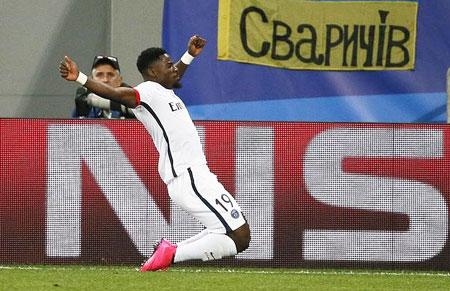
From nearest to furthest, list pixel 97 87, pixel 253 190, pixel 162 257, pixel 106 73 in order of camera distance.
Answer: pixel 97 87 → pixel 162 257 → pixel 253 190 → pixel 106 73

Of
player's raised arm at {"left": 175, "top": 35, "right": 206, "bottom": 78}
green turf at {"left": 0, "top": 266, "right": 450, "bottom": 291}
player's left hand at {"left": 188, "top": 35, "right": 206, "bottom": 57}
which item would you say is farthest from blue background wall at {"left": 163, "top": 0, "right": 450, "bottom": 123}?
player's left hand at {"left": 188, "top": 35, "right": 206, "bottom": 57}

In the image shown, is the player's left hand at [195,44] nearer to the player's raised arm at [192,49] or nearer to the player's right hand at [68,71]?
the player's raised arm at [192,49]

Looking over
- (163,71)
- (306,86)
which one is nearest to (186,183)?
(163,71)

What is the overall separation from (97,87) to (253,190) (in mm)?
2664

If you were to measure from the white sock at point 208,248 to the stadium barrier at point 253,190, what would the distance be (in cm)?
174

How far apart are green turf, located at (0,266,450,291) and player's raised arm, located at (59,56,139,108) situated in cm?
138

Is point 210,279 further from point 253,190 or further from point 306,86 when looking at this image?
point 306,86

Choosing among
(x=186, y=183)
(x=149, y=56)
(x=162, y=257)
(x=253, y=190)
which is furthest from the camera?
(x=253, y=190)

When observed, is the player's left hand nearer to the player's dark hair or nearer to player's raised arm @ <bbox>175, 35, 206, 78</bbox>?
player's raised arm @ <bbox>175, 35, 206, 78</bbox>

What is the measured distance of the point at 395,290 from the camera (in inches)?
497

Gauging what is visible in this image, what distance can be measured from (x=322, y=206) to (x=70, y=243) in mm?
2161

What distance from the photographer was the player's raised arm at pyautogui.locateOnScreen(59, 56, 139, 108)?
12.0 metres

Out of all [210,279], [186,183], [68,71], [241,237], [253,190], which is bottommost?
[210,279]

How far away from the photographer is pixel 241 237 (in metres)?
12.6
